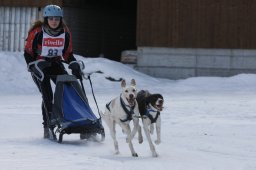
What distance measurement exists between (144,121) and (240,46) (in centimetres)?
1290

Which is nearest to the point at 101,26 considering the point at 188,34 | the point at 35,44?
the point at 188,34

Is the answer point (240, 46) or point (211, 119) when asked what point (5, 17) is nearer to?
point (240, 46)

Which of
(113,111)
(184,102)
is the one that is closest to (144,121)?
(113,111)

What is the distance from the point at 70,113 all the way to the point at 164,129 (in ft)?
7.59

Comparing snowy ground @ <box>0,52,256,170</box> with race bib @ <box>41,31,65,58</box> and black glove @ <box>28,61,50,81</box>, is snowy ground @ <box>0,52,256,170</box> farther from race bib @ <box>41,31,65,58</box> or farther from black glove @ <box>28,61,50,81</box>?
race bib @ <box>41,31,65,58</box>

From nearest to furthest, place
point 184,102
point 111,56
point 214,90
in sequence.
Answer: point 184,102, point 214,90, point 111,56

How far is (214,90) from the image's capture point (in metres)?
18.8

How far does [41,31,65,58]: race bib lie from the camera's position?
1048 centimetres

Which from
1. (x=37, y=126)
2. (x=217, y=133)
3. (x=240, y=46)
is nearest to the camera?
(x=217, y=133)

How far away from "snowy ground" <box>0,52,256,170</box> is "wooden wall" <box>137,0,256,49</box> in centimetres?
141

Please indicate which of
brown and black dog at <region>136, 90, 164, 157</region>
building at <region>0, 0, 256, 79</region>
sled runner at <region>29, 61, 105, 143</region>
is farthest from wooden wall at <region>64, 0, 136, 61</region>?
brown and black dog at <region>136, 90, 164, 157</region>

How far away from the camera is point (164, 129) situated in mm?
11898

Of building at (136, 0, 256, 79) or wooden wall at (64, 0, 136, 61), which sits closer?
building at (136, 0, 256, 79)

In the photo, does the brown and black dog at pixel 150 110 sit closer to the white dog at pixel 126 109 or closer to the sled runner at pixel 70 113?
the white dog at pixel 126 109
